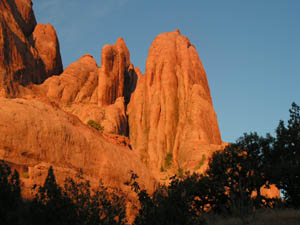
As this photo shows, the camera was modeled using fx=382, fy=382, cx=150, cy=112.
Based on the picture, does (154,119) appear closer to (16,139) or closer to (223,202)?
(223,202)

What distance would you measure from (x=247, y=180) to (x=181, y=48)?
49.1 meters

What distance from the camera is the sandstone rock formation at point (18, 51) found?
205 feet

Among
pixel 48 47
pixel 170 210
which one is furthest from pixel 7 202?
pixel 48 47

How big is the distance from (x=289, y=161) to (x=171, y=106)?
4019cm

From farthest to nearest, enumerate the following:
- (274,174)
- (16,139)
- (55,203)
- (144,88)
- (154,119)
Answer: (144,88) → (154,119) → (274,174) → (16,139) → (55,203)

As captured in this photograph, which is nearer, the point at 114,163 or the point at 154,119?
the point at 114,163

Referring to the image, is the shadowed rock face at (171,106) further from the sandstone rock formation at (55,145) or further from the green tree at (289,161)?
the sandstone rock formation at (55,145)

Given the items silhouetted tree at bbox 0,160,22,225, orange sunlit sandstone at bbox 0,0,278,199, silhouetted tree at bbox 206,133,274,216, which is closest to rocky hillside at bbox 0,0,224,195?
orange sunlit sandstone at bbox 0,0,278,199

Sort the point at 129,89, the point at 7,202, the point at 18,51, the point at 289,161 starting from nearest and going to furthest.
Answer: the point at 7,202 < the point at 289,161 < the point at 18,51 < the point at 129,89

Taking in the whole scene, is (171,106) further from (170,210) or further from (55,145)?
(170,210)

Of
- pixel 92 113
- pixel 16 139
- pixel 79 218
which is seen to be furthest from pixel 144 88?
pixel 79 218

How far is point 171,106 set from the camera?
241 feet

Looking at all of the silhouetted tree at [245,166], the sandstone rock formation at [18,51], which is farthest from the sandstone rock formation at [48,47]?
the silhouetted tree at [245,166]

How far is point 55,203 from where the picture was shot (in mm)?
13469
